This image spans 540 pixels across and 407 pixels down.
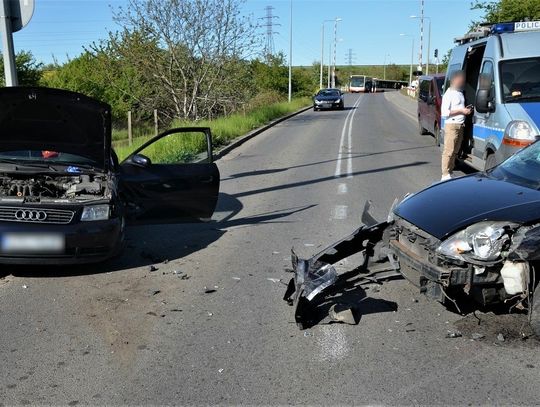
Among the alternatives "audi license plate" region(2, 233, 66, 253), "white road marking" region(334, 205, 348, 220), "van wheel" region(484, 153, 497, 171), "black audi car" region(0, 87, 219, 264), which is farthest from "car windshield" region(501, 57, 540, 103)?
"audi license plate" region(2, 233, 66, 253)

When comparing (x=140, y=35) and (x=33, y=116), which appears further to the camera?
(x=140, y=35)

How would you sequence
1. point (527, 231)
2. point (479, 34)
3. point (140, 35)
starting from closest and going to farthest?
point (527, 231) → point (479, 34) → point (140, 35)

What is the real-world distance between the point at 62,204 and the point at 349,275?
9.11ft

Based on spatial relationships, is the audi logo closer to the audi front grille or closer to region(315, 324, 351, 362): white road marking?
the audi front grille

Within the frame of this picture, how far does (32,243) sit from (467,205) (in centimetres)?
378

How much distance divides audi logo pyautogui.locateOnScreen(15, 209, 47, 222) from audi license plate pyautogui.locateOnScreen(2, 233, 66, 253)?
6.7 inches

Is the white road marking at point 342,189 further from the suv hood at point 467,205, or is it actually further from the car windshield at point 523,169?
the suv hood at point 467,205

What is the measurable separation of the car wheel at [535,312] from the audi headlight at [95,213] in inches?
149

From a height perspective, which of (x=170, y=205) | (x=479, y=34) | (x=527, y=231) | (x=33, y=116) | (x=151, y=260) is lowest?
(x=151, y=260)

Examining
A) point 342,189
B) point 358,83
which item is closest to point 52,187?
point 342,189

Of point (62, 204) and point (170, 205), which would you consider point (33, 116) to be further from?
→ point (170, 205)

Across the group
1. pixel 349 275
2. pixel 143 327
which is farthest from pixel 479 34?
pixel 143 327

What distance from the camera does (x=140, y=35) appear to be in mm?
20438

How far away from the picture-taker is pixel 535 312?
12.6ft
